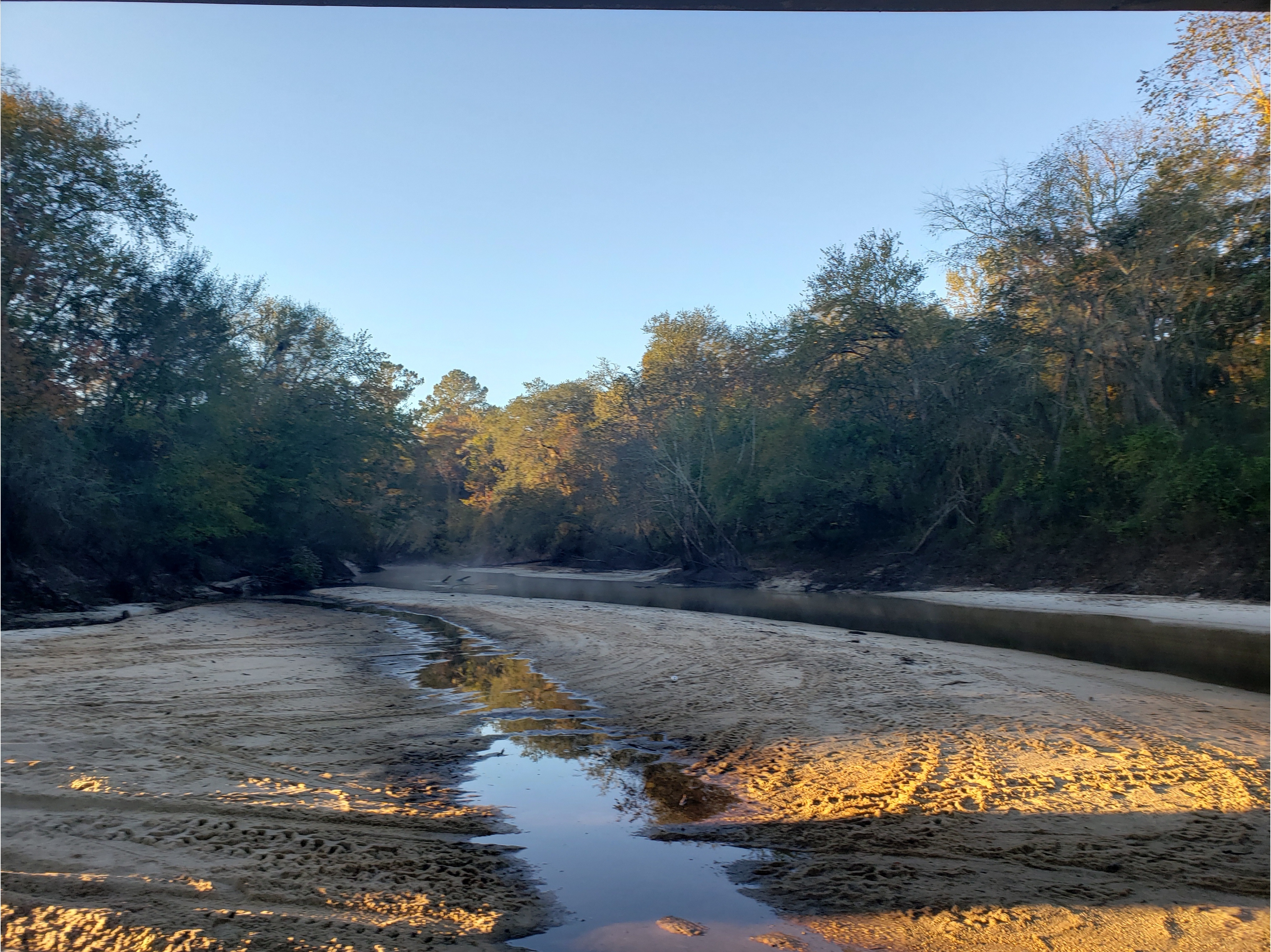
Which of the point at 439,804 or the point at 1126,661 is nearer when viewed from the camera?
the point at 439,804

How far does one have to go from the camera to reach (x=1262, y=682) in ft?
36.2

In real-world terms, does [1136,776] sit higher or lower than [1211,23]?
lower

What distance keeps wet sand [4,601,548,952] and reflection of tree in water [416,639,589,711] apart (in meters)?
0.76

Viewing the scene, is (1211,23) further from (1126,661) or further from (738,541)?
(738,541)

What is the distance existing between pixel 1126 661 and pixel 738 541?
2687 centimetres

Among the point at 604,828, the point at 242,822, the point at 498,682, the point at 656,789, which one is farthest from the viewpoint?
the point at 498,682

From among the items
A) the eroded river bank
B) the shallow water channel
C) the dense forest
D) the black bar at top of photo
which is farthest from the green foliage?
the black bar at top of photo

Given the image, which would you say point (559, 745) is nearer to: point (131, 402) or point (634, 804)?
point (634, 804)

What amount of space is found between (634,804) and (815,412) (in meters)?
33.9

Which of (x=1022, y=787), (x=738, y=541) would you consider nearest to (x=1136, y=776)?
(x=1022, y=787)

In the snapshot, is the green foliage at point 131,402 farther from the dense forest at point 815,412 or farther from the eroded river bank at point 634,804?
the eroded river bank at point 634,804

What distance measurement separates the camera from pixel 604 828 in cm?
571

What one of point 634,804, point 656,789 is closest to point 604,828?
point 634,804

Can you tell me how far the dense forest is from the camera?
20.4 meters
